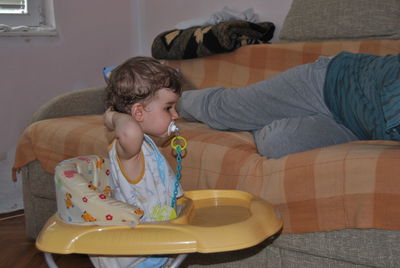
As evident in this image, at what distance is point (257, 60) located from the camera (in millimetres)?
2148

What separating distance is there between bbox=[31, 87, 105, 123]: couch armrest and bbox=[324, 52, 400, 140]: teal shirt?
112 centimetres

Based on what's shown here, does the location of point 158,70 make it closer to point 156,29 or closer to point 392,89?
point 392,89

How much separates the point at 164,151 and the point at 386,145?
0.66 meters

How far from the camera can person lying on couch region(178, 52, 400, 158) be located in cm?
141

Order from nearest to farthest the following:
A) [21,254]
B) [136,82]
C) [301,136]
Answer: [136,82], [301,136], [21,254]

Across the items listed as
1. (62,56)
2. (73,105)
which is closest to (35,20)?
(62,56)

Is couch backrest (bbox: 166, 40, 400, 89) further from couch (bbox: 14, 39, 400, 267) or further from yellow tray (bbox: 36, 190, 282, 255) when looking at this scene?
yellow tray (bbox: 36, 190, 282, 255)

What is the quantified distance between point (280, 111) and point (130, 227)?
2.62 ft

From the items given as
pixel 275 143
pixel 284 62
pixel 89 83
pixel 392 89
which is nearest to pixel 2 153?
pixel 89 83

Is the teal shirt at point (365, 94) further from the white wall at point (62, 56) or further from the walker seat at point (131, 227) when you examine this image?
the white wall at point (62, 56)

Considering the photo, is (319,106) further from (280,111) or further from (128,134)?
(128,134)

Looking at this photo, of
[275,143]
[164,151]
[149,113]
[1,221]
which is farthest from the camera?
[1,221]

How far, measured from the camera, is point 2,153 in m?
2.56

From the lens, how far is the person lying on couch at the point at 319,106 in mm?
1412
